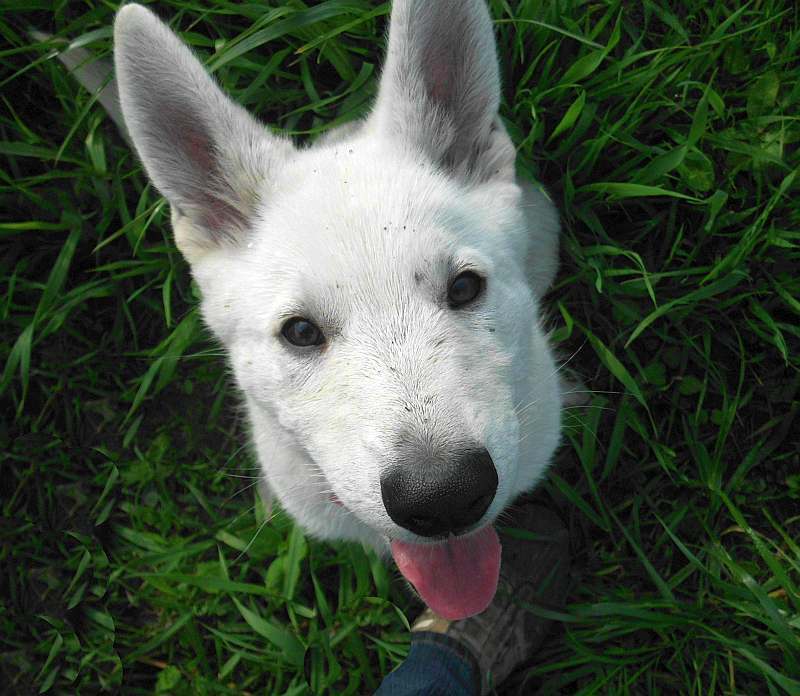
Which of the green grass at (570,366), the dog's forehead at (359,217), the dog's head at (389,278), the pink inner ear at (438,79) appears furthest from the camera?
the green grass at (570,366)

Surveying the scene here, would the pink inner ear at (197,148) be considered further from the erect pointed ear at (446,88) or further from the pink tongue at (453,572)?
the pink tongue at (453,572)

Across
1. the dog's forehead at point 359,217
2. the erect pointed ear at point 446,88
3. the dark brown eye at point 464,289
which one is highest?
the erect pointed ear at point 446,88

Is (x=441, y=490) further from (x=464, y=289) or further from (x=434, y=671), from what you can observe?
(x=434, y=671)

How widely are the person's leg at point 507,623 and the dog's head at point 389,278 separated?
22.5 inches

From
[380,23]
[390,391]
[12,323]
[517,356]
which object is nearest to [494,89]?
[517,356]

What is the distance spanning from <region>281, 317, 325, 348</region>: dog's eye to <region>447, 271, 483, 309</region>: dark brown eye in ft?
1.26

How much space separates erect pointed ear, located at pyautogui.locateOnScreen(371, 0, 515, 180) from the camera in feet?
6.09

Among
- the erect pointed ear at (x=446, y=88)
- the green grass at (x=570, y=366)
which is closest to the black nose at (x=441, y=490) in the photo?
the erect pointed ear at (x=446, y=88)

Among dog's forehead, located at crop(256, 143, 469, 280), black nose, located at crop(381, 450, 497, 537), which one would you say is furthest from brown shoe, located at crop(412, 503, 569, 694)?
dog's forehead, located at crop(256, 143, 469, 280)

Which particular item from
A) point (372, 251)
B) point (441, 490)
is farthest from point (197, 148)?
point (441, 490)

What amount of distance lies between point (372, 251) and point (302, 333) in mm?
323

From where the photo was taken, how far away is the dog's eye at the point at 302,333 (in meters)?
1.82

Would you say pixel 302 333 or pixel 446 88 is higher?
pixel 446 88

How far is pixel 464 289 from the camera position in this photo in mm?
1812
